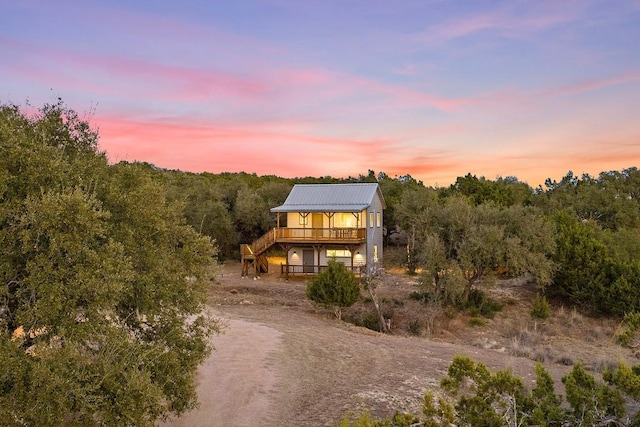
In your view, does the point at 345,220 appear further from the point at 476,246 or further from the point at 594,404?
the point at 594,404

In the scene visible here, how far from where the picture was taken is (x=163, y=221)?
8.42 m

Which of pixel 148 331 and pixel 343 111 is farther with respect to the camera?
pixel 343 111

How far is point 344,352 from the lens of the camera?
600 inches

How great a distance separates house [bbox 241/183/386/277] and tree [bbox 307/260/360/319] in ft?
24.9

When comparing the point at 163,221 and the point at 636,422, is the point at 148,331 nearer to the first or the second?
the point at 163,221

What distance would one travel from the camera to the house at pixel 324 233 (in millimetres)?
30391

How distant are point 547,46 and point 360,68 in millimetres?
9183

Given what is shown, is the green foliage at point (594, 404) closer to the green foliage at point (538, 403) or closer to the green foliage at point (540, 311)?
the green foliage at point (538, 403)

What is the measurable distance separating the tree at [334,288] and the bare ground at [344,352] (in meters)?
0.94

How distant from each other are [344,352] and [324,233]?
15946mm

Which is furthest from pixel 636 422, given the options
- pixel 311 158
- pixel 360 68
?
pixel 311 158

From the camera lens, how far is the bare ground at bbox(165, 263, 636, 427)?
1076cm

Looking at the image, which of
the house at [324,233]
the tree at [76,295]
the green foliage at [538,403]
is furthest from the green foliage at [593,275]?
the tree at [76,295]

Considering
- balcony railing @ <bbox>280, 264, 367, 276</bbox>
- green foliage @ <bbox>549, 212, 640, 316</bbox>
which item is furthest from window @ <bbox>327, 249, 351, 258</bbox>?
green foliage @ <bbox>549, 212, 640, 316</bbox>
